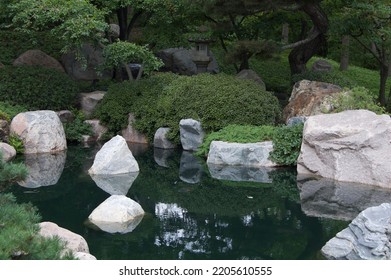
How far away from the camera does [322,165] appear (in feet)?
35.3

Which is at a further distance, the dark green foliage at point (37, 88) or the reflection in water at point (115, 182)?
the dark green foliage at point (37, 88)

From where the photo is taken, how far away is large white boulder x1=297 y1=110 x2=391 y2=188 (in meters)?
Answer: 10.1

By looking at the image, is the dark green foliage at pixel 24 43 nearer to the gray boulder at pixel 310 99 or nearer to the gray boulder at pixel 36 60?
the gray boulder at pixel 36 60

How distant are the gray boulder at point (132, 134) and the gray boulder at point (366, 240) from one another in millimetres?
7447

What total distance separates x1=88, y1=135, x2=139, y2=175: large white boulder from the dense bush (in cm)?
228

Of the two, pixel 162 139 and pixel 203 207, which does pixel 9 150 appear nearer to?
pixel 162 139

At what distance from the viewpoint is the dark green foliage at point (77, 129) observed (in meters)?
13.9

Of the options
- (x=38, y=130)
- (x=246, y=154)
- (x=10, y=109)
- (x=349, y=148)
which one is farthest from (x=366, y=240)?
(x=10, y=109)

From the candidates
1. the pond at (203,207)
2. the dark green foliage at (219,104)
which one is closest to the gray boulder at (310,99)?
the dark green foliage at (219,104)

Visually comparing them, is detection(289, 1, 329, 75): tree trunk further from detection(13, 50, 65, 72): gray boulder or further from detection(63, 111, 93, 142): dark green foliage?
detection(13, 50, 65, 72): gray boulder

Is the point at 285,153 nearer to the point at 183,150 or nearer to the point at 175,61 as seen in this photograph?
the point at 183,150

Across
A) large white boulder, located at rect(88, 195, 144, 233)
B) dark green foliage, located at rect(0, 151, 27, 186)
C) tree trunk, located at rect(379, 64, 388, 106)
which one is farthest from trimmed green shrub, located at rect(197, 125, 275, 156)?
dark green foliage, located at rect(0, 151, 27, 186)

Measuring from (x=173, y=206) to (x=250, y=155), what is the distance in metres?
2.67

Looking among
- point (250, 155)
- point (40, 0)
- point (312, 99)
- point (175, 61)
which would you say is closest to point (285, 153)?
point (250, 155)
